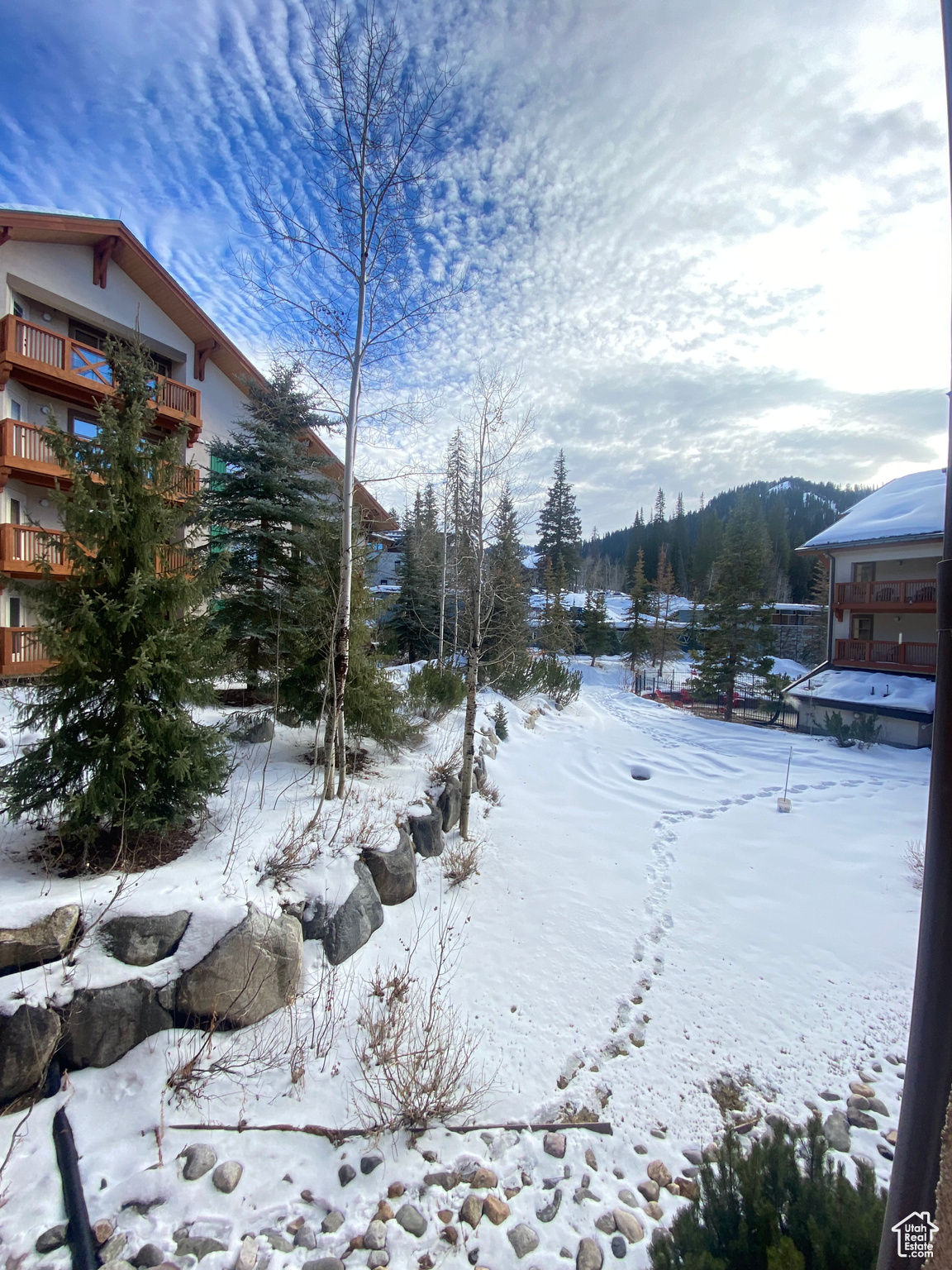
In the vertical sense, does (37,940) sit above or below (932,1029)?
below

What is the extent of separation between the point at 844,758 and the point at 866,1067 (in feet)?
38.1

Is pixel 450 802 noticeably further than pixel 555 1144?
Yes

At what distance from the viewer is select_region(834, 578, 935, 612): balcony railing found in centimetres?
1576

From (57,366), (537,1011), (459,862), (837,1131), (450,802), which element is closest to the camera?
(837,1131)

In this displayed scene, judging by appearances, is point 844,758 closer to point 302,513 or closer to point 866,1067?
point 866,1067

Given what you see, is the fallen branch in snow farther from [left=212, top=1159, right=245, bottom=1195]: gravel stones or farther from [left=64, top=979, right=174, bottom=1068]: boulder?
[left=64, top=979, right=174, bottom=1068]: boulder

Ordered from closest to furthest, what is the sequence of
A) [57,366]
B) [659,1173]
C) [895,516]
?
[659,1173], [57,366], [895,516]

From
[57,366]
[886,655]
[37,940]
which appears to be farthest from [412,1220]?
[886,655]

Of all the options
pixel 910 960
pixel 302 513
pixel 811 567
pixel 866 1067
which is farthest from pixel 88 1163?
pixel 811 567

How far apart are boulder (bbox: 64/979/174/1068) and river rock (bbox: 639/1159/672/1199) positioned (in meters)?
3.32

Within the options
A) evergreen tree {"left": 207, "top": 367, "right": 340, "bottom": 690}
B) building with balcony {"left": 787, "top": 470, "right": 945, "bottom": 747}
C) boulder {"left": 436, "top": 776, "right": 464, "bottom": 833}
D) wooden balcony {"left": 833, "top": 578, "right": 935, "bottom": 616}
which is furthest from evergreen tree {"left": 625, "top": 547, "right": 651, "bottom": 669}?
boulder {"left": 436, "top": 776, "right": 464, "bottom": 833}

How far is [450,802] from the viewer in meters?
7.85

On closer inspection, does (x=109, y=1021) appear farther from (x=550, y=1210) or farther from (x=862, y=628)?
(x=862, y=628)

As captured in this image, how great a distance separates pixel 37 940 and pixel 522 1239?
3.42 m
